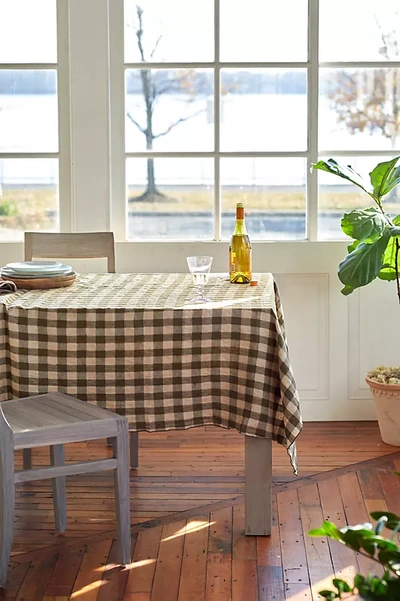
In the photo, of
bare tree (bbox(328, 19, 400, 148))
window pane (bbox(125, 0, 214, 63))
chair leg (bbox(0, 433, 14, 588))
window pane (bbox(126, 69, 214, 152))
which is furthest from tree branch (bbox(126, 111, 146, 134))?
chair leg (bbox(0, 433, 14, 588))

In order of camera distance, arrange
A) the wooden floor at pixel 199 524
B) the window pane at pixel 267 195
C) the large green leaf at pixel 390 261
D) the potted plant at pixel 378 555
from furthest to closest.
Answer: the window pane at pixel 267 195 → the large green leaf at pixel 390 261 → the wooden floor at pixel 199 524 → the potted plant at pixel 378 555

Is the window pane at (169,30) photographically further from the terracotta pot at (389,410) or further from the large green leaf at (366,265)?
the terracotta pot at (389,410)

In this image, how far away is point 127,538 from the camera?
8.29 feet

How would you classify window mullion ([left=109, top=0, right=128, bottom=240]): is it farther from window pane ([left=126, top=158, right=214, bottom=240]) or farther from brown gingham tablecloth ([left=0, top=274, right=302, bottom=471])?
brown gingham tablecloth ([left=0, top=274, right=302, bottom=471])

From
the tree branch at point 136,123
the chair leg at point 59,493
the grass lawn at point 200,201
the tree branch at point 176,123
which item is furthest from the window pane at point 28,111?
the chair leg at point 59,493

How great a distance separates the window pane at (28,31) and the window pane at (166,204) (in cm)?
64

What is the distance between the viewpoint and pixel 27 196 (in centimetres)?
407

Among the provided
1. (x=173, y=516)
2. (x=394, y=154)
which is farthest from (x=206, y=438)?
(x=394, y=154)

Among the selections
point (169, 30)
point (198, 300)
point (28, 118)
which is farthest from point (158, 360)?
point (169, 30)

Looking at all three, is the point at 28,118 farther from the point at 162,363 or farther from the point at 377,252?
the point at 162,363

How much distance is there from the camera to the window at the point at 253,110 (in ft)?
13.0

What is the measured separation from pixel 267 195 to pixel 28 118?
114 cm

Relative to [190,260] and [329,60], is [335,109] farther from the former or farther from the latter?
[190,260]

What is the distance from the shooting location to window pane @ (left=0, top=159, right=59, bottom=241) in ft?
13.3
